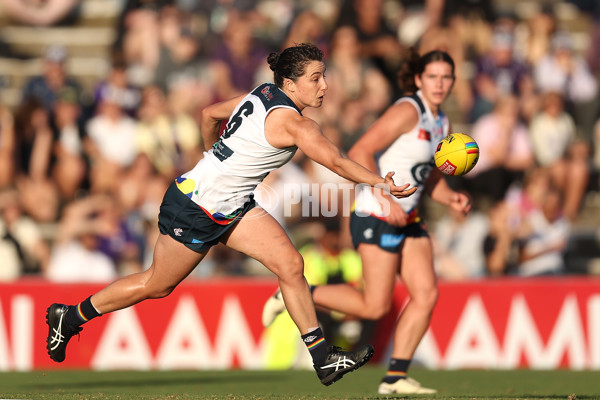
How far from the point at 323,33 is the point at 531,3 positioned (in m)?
3.71

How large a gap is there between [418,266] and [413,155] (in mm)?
892

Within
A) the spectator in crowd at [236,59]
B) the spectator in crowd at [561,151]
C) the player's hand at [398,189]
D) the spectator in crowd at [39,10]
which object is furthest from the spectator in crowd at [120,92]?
the player's hand at [398,189]

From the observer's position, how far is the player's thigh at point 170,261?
6641 millimetres

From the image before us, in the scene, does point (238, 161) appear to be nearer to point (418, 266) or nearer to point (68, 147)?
point (418, 266)

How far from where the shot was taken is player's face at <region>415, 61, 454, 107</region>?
780 cm

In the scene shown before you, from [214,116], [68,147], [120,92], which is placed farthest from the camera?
[120,92]

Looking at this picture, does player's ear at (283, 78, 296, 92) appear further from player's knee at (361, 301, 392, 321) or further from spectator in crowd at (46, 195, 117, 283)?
spectator in crowd at (46, 195, 117, 283)

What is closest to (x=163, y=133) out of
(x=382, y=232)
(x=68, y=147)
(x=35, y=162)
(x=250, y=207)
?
(x=68, y=147)

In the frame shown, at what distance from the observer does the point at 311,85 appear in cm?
652

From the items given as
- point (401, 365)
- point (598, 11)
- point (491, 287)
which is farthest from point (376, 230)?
point (598, 11)

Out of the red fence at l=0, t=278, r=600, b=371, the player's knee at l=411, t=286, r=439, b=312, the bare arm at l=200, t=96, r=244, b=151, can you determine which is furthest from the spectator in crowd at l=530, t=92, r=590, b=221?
the bare arm at l=200, t=96, r=244, b=151

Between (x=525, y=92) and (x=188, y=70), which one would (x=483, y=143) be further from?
(x=188, y=70)

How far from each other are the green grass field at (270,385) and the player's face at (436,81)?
237 centimetres

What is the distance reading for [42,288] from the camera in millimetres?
11062
